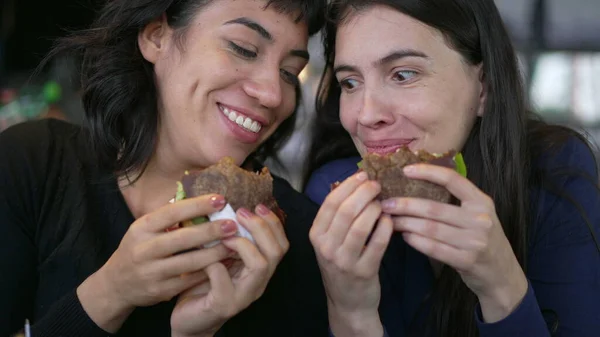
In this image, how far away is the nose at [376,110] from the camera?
5.83 feet

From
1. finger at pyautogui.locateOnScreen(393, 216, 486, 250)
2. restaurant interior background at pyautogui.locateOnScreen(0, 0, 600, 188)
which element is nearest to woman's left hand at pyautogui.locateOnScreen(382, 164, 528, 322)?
finger at pyautogui.locateOnScreen(393, 216, 486, 250)

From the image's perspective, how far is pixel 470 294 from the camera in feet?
6.02

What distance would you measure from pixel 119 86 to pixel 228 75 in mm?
447

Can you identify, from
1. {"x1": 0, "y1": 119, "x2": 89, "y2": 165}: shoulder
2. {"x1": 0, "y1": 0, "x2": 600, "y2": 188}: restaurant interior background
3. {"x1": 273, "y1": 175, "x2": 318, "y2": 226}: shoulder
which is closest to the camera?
{"x1": 0, "y1": 119, "x2": 89, "y2": 165}: shoulder

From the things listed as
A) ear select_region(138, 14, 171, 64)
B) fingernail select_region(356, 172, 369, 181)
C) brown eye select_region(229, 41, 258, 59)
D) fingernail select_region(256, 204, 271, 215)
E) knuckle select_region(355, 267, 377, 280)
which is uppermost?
ear select_region(138, 14, 171, 64)

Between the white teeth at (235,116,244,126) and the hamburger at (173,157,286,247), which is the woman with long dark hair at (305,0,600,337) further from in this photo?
the white teeth at (235,116,244,126)

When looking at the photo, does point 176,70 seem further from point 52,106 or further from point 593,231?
point 52,106

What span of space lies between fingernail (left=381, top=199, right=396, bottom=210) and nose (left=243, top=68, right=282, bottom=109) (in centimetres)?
55

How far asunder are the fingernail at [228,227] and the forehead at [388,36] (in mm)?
638

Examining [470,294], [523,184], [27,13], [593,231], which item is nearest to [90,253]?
[470,294]

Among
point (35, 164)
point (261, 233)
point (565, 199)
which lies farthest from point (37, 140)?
point (565, 199)

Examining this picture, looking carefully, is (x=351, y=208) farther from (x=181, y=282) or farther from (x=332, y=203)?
(x=181, y=282)

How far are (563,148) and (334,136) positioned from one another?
0.76 metres

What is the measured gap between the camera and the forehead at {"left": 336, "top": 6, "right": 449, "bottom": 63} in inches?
70.6
